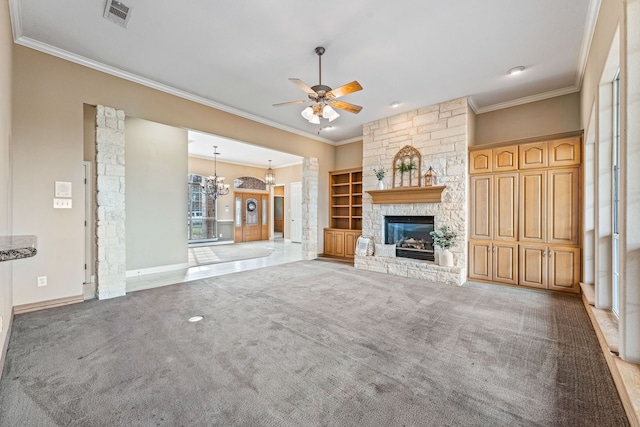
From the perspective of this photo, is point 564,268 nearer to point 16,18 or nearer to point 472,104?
point 472,104

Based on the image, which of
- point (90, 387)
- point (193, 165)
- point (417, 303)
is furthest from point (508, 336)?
point (193, 165)

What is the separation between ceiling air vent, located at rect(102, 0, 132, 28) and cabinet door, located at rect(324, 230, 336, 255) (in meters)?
5.72

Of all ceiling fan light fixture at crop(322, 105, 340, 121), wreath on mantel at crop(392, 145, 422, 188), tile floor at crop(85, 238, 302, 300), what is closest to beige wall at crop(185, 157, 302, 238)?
tile floor at crop(85, 238, 302, 300)

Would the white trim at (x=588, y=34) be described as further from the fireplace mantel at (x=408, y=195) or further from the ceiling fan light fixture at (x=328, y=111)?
the ceiling fan light fixture at (x=328, y=111)

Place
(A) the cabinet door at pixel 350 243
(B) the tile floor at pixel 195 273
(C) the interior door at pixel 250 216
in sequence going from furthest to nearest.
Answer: (C) the interior door at pixel 250 216 → (A) the cabinet door at pixel 350 243 → (B) the tile floor at pixel 195 273

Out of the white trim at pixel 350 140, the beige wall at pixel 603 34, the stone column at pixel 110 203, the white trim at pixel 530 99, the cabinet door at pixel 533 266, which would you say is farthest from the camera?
the white trim at pixel 350 140

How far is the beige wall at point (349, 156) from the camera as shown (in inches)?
293

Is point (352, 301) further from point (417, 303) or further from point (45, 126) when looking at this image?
point (45, 126)

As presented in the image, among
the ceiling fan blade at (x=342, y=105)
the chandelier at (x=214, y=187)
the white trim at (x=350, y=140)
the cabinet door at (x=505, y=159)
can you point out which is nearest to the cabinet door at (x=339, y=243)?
the white trim at (x=350, y=140)

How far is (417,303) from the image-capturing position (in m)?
3.74

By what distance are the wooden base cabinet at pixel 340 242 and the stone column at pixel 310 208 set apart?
1.14 feet

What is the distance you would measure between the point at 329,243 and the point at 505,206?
13.6 ft

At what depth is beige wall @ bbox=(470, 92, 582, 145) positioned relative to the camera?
458 centimetres

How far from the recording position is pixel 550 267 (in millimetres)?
4258
